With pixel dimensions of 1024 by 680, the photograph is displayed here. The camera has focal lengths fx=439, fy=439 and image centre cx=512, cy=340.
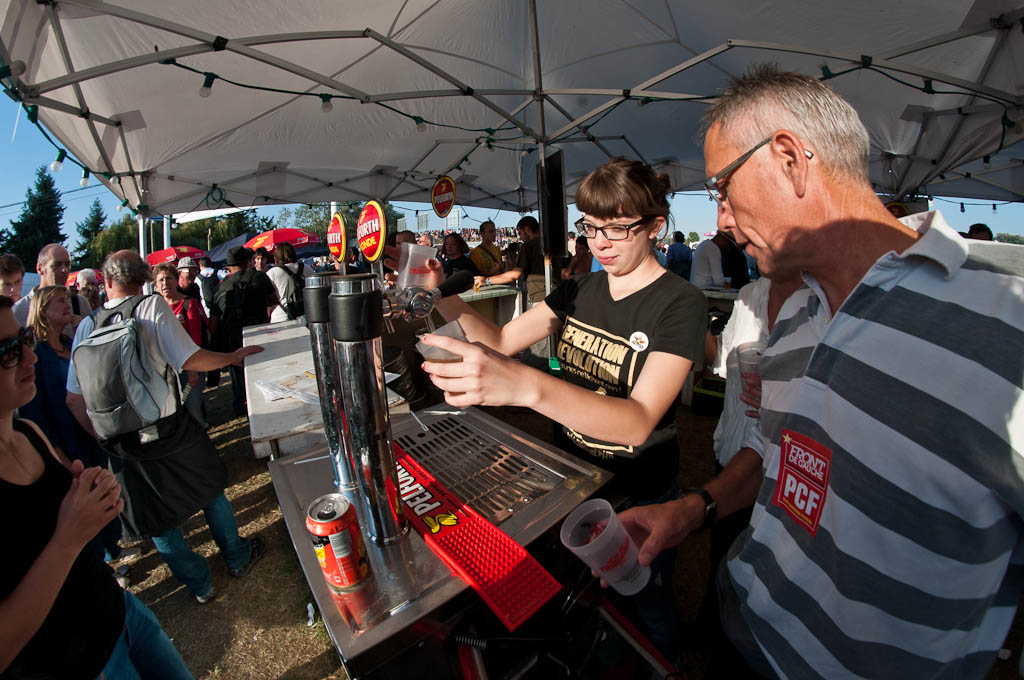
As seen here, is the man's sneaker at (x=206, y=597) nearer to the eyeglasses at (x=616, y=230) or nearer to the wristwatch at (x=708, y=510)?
the wristwatch at (x=708, y=510)

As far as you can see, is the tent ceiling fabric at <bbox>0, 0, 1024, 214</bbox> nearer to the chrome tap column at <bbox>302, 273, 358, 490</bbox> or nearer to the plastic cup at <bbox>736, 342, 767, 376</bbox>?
the chrome tap column at <bbox>302, 273, 358, 490</bbox>

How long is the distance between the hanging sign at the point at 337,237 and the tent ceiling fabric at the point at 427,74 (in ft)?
11.0

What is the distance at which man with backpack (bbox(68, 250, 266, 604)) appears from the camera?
7.54 ft

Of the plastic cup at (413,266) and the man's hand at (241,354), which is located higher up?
the plastic cup at (413,266)

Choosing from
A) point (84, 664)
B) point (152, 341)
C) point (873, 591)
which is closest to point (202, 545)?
point (152, 341)

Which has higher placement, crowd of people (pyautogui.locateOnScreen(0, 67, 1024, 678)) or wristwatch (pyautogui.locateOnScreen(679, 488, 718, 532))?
crowd of people (pyautogui.locateOnScreen(0, 67, 1024, 678))

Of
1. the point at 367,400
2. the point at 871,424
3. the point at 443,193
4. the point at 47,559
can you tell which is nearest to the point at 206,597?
the point at 47,559

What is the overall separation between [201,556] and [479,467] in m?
2.50

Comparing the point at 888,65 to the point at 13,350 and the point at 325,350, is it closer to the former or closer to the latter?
the point at 325,350

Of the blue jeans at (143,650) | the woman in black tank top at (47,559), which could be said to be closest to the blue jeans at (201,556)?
the blue jeans at (143,650)

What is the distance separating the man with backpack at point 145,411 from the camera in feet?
7.54

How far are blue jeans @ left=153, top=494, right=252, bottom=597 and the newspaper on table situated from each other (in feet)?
3.06

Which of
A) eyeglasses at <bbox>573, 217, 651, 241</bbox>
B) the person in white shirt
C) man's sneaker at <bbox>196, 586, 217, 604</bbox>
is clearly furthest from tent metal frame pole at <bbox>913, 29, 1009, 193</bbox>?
man's sneaker at <bbox>196, 586, 217, 604</bbox>

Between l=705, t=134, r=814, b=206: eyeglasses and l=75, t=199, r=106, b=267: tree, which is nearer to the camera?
l=705, t=134, r=814, b=206: eyeglasses
